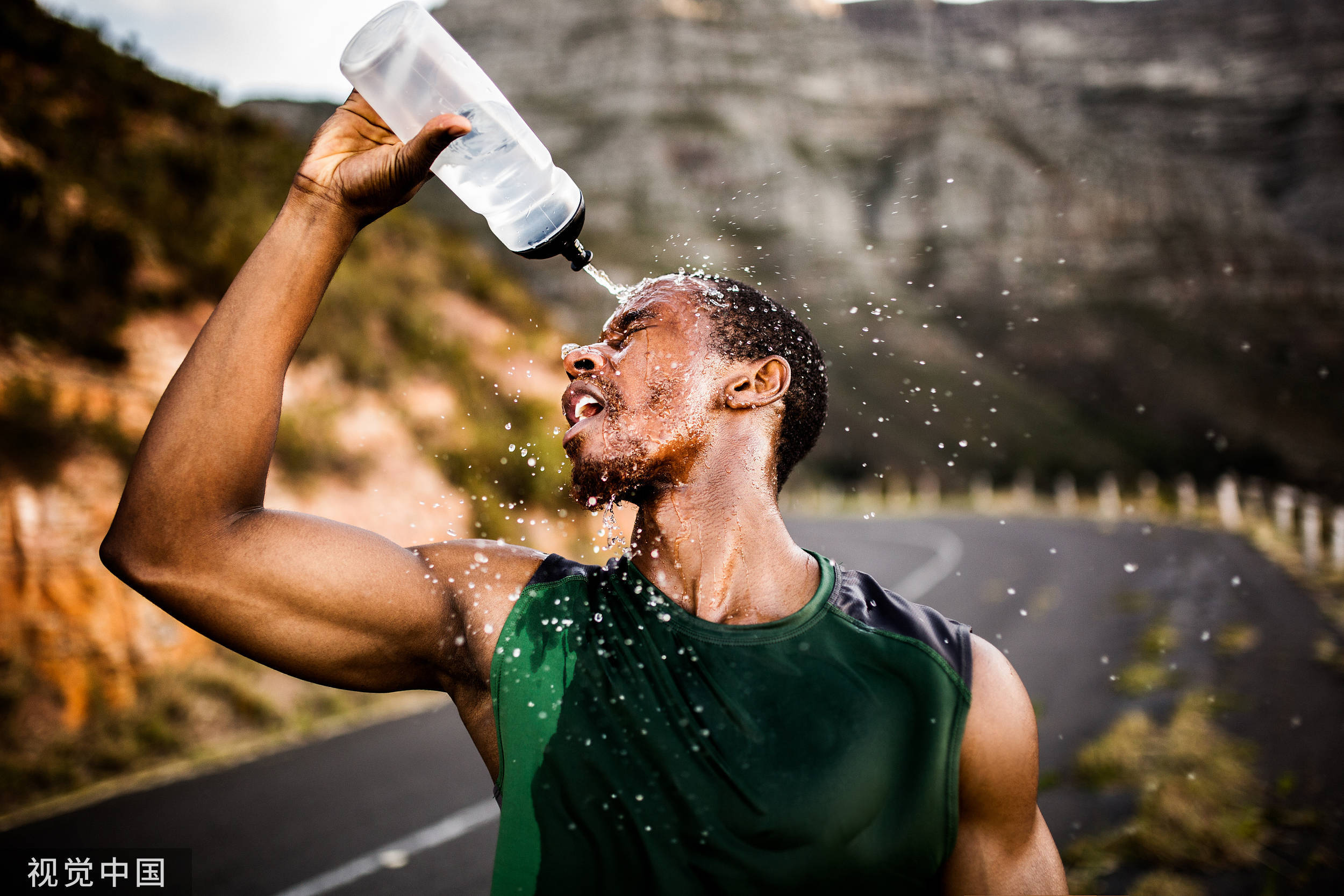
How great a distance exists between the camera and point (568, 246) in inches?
90.4

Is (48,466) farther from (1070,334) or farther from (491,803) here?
(1070,334)

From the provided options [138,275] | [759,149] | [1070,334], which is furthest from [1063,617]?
[759,149]

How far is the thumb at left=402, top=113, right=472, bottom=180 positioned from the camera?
1.66 meters

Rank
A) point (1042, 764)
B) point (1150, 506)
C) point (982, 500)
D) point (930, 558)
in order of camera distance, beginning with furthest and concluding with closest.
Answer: point (982, 500) → point (1150, 506) → point (930, 558) → point (1042, 764)

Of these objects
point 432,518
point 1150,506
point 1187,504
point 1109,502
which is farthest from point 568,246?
point 1109,502

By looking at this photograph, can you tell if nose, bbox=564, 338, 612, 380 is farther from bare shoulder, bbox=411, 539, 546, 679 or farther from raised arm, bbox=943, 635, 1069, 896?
raised arm, bbox=943, 635, 1069, 896

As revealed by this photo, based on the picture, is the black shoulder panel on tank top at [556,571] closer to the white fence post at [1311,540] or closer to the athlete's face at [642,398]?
the athlete's face at [642,398]

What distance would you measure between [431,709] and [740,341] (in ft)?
23.6

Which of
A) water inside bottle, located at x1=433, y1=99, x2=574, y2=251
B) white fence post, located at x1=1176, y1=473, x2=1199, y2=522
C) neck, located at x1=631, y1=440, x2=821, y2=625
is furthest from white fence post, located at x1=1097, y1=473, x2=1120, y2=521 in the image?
neck, located at x1=631, y1=440, x2=821, y2=625

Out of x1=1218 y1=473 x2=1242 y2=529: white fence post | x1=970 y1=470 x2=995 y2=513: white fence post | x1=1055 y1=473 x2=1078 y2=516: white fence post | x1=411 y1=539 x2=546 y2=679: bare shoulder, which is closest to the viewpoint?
x1=411 y1=539 x2=546 y2=679: bare shoulder

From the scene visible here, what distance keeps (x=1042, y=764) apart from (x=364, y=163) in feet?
19.7

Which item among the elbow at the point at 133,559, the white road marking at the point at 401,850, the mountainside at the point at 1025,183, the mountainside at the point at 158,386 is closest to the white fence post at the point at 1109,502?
the mountainside at the point at 1025,183

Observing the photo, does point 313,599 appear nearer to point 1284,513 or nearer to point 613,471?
point 613,471

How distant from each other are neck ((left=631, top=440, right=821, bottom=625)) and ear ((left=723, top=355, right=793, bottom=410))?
12 cm
